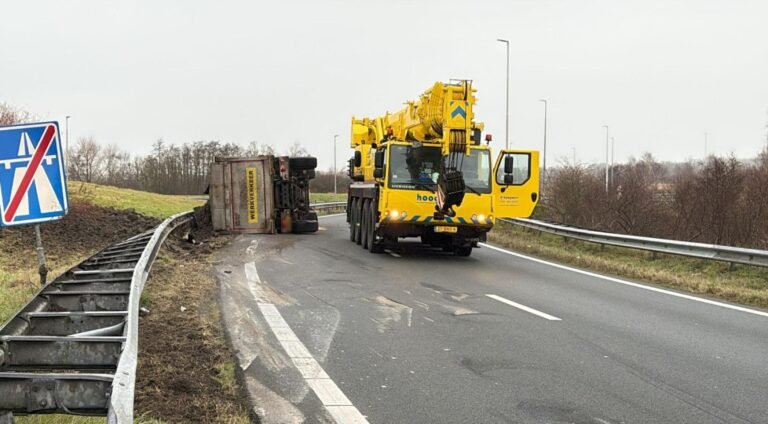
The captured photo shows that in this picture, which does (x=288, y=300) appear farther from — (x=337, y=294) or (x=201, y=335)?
(x=201, y=335)

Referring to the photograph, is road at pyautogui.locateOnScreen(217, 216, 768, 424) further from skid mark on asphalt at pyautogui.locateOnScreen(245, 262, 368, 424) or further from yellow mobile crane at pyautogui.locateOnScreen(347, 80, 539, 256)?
yellow mobile crane at pyautogui.locateOnScreen(347, 80, 539, 256)

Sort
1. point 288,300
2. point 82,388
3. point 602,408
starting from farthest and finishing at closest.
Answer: point 288,300 → point 602,408 → point 82,388

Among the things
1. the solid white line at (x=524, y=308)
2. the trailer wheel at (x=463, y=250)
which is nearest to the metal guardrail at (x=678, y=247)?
the trailer wheel at (x=463, y=250)

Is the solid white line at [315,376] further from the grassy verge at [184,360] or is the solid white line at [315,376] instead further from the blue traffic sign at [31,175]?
the blue traffic sign at [31,175]

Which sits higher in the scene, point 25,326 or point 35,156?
point 35,156

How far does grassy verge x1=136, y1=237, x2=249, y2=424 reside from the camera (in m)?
4.37

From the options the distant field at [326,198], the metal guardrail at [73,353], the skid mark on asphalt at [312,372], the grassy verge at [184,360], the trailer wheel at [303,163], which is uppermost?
the trailer wheel at [303,163]

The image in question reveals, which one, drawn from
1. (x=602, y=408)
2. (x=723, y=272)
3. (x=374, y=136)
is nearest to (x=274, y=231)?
(x=374, y=136)

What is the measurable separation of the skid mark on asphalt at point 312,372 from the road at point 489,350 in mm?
15

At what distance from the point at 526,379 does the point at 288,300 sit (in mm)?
4170

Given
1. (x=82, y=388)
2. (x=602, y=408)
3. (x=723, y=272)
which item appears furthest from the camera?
(x=723, y=272)

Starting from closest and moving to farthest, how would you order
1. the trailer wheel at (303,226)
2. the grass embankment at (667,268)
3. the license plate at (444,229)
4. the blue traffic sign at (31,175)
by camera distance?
1. the blue traffic sign at (31,175)
2. the grass embankment at (667,268)
3. the license plate at (444,229)
4. the trailer wheel at (303,226)

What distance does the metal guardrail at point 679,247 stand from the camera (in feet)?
34.7

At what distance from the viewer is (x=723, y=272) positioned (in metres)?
11.9
